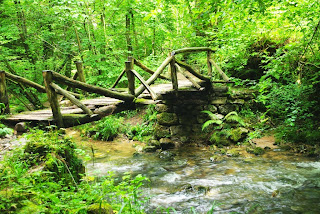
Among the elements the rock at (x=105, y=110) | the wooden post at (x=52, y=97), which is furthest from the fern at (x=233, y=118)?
the wooden post at (x=52, y=97)

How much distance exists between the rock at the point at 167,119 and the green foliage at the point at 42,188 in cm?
538

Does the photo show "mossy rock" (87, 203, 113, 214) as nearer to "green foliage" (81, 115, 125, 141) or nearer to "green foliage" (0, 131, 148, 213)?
"green foliage" (0, 131, 148, 213)

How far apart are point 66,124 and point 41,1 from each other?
26.6ft

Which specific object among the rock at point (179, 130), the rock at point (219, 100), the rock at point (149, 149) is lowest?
the rock at point (149, 149)

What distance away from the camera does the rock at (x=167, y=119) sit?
8.84m

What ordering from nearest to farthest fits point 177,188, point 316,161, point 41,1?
point 177,188
point 316,161
point 41,1

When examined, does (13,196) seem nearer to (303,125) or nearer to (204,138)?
(204,138)

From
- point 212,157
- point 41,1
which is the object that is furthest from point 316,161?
point 41,1

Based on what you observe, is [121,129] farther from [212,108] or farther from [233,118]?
[233,118]

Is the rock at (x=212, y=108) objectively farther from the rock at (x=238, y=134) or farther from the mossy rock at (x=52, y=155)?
the mossy rock at (x=52, y=155)

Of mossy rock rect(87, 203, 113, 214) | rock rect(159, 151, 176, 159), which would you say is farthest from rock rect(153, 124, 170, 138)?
mossy rock rect(87, 203, 113, 214)

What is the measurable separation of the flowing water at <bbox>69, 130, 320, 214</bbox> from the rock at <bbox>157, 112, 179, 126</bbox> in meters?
1.29

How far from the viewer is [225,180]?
5.43 m

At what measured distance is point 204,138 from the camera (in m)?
8.52
